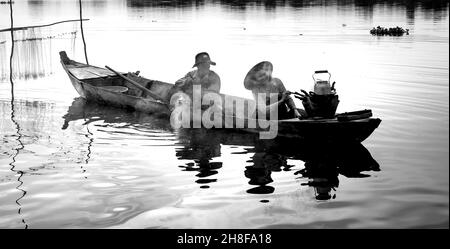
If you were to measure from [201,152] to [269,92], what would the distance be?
6.25ft

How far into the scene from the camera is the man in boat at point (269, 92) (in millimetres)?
10134

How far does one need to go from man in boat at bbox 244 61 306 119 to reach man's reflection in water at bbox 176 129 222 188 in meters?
1.34

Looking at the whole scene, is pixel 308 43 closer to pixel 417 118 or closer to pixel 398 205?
pixel 417 118

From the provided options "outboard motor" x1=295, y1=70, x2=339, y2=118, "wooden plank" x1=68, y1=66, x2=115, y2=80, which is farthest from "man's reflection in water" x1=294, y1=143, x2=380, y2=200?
"wooden plank" x1=68, y1=66, x2=115, y2=80

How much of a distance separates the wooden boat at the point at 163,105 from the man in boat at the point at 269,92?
441mm

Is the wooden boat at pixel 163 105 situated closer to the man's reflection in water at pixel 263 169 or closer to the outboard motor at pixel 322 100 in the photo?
the outboard motor at pixel 322 100

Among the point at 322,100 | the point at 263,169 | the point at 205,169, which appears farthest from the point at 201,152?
the point at 322,100

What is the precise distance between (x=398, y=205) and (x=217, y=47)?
2602cm

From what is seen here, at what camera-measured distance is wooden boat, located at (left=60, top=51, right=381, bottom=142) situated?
9398mm

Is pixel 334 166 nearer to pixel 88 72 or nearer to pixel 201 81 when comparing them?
pixel 201 81

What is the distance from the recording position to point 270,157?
9.45m

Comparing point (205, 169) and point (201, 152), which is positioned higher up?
point (201, 152)

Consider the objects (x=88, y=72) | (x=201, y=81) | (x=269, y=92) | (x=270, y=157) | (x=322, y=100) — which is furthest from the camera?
(x=88, y=72)

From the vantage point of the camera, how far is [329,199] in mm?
7184
